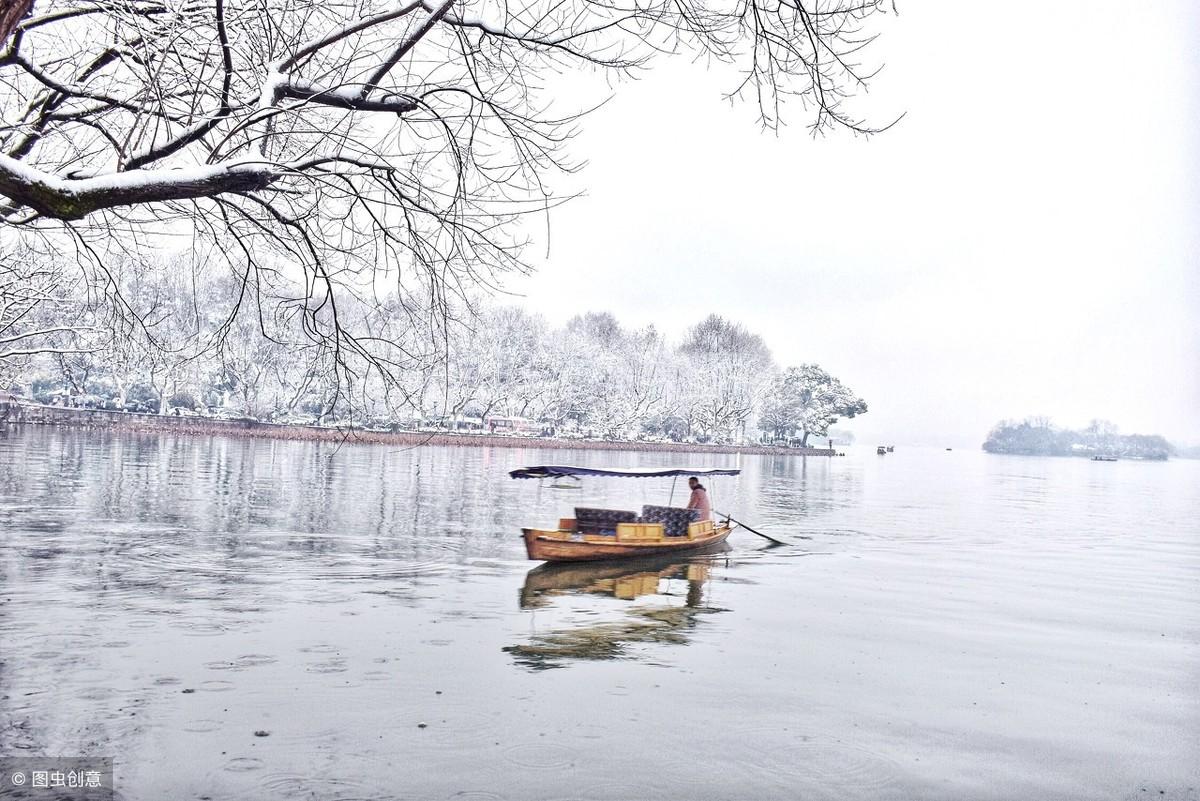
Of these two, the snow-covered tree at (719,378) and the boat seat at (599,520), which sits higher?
the snow-covered tree at (719,378)

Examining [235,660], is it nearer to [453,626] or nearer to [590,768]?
[453,626]

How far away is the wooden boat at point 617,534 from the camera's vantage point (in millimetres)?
20328

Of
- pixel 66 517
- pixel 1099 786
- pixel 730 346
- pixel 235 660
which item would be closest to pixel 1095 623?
pixel 1099 786

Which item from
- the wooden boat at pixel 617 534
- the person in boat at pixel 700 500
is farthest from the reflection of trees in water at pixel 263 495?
the person in boat at pixel 700 500

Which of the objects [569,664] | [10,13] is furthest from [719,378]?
[10,13]

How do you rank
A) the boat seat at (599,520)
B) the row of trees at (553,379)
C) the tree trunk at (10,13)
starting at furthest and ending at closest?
the row of trees at (553,379) → the boat seat at (599,520) → the tree trunk at (10,13)

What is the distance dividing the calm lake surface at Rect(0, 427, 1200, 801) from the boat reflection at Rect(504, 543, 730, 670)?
0.31ft

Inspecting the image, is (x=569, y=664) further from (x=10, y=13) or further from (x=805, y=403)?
(x=805, y=403)

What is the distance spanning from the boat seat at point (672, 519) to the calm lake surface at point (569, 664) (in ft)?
3.89

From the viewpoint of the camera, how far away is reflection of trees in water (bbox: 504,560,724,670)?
12742mm

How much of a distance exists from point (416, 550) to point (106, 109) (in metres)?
16.0

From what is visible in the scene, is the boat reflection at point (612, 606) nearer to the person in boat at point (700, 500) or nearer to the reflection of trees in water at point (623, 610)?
the reflection of trees in water at point (623, 610)

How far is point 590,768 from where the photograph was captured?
8352 millimetres

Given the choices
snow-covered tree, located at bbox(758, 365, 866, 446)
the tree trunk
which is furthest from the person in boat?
snow-covered tree, located at bbox(758, 365, 866, 446)
